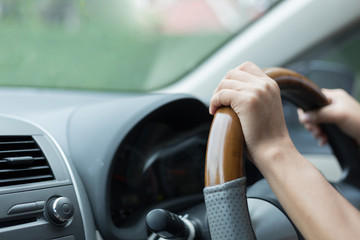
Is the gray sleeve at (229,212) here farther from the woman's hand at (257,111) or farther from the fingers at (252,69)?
the fingers at (252,69)

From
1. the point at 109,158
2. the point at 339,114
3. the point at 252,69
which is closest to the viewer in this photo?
the point at 252,69

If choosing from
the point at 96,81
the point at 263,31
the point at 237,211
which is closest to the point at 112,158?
the point at 237,211

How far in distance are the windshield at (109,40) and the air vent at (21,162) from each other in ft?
2.01

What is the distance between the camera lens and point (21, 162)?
2.88 feet

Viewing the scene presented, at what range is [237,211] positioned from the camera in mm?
658

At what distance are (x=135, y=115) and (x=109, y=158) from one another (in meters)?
0.13

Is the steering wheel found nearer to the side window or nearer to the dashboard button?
the dashboard button

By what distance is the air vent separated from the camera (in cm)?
86

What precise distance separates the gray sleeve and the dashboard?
0.36m

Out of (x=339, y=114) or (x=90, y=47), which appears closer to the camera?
(x=339, y=114)

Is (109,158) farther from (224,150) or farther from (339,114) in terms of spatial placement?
(339,114)

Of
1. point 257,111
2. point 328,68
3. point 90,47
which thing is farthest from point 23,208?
point 328,68

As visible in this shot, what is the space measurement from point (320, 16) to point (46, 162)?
1240 millimetres

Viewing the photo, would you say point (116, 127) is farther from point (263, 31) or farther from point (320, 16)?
point (320, 16)
